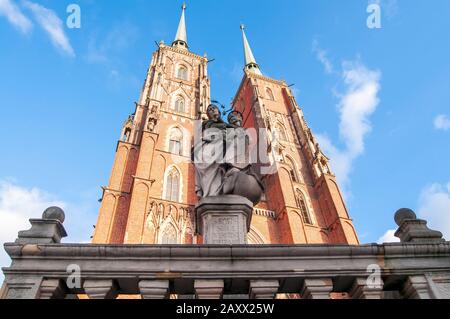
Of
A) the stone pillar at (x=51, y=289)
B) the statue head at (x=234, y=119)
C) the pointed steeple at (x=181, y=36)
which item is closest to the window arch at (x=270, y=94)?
the pointed steeple at (x=181, y=36)

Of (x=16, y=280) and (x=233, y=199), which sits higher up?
(x=233, y=199)

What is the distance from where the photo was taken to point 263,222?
2217 cm

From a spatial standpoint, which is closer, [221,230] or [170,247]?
[170,247]

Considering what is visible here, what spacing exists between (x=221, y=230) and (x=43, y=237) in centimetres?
251

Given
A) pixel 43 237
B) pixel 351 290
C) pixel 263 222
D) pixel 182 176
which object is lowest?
pixel 351 290

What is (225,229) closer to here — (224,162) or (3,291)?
(224,162)

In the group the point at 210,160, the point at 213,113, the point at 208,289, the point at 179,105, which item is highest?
the point at 179,105

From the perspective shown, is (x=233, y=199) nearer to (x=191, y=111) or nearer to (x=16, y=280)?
(x=16, y=280)

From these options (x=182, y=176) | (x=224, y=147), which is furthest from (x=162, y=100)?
(x=224, y=147)

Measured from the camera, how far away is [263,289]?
3932 millimetres

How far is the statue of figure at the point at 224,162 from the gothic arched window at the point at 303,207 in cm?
1896

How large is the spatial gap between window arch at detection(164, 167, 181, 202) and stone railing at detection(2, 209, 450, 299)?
1759 centimetres

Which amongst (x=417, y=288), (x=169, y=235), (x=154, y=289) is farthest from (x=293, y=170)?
(x=154, y=289)

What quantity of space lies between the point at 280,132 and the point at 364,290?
29443mm
